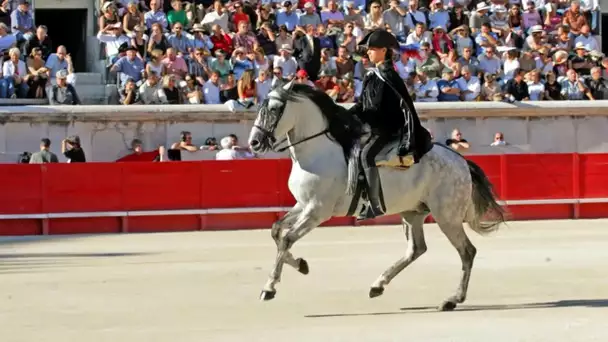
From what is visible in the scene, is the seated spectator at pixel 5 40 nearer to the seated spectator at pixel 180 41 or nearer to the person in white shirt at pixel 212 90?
the seated spectator at pixel 180 41

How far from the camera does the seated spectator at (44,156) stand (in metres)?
22.2

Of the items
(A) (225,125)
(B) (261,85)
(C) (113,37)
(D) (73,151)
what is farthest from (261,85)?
(D) (73,151)

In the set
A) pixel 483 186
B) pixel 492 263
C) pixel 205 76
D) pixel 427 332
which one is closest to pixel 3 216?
pixel 205 76

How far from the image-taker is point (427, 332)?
10422 mm

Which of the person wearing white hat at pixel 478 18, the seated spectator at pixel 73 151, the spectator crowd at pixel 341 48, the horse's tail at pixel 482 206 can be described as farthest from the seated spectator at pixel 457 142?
the horse's tail at pixel 482 206

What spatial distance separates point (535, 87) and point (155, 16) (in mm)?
7004

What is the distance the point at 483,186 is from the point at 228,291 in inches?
99.2

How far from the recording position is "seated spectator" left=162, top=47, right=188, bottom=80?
2356cm

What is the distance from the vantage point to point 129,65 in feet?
77.0

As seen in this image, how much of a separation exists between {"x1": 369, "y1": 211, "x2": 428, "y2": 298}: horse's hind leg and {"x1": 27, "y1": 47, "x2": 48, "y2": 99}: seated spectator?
1149cm

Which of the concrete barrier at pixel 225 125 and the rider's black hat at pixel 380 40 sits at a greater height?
the rider's black hat at pixel 380 40

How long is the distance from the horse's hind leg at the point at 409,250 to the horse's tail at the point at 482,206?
0.47 meters

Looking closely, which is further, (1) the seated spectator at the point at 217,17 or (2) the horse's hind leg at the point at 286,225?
(1) the seated spectator at the point at 217,17

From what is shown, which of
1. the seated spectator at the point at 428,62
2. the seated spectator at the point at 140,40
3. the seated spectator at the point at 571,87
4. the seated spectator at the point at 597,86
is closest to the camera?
the seated spectator at the point at 140,40
